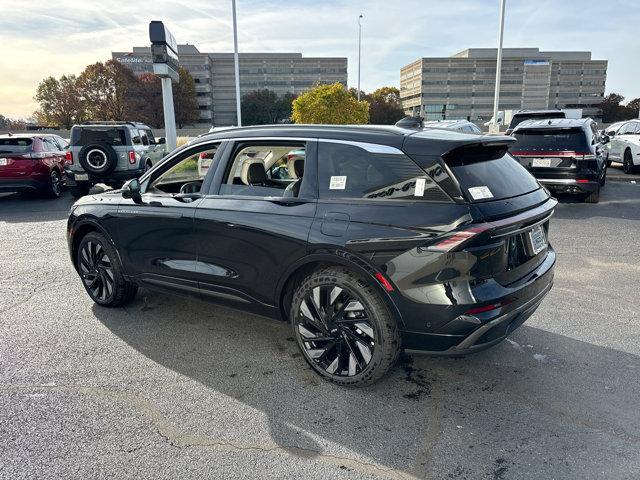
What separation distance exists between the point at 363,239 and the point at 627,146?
48.0ft

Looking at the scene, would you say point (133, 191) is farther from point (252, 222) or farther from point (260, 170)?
point (252, 222)

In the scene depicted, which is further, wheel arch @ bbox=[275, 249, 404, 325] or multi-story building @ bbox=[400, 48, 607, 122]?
multi-story building @ bbox=[400, 48, 607, 122]

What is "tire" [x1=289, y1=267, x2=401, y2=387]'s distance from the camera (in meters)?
2.96

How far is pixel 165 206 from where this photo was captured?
4.00 metres

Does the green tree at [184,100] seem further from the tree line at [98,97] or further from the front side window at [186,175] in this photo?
the front side window at [186,175]

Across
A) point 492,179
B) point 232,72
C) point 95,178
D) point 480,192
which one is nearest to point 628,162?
point 492,179

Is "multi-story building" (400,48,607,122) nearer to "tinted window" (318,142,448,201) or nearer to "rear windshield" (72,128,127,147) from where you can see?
"rear windshield" (72,128,127,147)

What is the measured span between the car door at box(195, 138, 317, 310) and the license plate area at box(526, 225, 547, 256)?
1.44m

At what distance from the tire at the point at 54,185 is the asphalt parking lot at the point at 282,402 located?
8220mm

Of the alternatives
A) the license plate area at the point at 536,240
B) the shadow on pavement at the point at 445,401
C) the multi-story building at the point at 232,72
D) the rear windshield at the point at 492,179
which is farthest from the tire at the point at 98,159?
the multi-story building at the point at 232,72

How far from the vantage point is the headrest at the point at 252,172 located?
380cm

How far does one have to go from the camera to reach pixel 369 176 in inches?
119

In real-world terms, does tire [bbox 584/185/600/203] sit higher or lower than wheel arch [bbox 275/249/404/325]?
lower

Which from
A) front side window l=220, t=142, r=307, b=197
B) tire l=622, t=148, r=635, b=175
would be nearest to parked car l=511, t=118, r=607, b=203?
tire l=622, t=148, r=635, b=175
